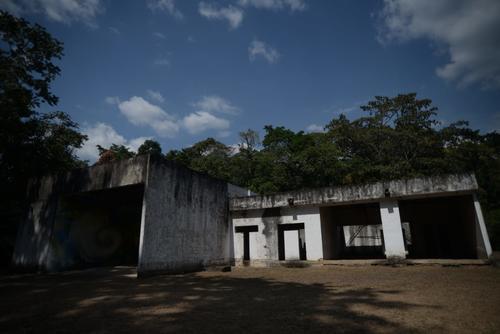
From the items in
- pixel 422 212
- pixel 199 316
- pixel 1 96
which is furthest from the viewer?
pixel 422 212

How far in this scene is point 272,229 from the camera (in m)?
14.8

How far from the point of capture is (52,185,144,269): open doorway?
12586mm

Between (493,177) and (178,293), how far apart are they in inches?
1085

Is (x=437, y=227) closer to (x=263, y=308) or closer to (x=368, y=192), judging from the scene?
(x=368, y=192)

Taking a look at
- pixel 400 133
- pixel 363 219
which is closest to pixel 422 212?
pixel 363 219

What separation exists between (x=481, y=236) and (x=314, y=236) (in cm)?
655

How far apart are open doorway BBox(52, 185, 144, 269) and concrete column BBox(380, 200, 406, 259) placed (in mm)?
10710

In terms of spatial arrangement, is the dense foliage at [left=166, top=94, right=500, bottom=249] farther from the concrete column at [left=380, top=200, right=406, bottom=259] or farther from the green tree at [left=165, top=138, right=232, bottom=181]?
the concrete column at [left=380, top=200, right=406, bottom=259]

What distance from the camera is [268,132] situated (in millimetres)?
32344

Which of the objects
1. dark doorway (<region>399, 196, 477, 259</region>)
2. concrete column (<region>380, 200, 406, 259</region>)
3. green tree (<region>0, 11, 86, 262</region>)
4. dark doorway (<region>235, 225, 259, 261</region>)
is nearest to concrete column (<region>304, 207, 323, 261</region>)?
concrete column (<region>380, 200, 406, 259</region>)

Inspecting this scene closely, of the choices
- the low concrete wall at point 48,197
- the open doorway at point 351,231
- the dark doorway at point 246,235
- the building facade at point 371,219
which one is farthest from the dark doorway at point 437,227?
the low concrete wall at point 48,197

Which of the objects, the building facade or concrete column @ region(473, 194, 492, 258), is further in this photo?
the building facade

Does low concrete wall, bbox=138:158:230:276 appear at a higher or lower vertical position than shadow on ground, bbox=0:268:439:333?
higher

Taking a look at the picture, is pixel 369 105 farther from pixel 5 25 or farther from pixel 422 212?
pixel 5 25
